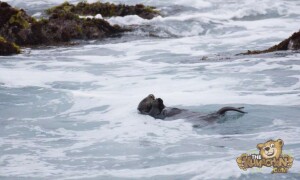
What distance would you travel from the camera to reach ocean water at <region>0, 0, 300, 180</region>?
5.44 meters

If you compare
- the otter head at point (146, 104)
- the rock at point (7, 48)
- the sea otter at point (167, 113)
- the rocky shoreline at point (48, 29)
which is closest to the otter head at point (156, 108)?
the sea otter at point (167, 113)

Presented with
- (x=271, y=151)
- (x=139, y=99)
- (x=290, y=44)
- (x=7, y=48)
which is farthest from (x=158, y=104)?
(x=7, y=48)

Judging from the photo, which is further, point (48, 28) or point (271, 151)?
point (48, 28)

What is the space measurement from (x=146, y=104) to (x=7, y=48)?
6.13 metres

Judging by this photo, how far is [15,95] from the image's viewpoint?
29.2 ft

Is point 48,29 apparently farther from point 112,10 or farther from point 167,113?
point 167,113

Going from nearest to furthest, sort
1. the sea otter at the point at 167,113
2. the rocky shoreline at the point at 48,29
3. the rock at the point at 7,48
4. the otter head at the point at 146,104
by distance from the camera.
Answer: the sea otter at the point at 167,113, the otter head at the point at 146,104, the rock at the point at 7,48, the rocky shoreline at the point at 48,29

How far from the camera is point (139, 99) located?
8219 millimetres

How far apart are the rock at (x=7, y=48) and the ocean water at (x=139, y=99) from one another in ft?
1.13

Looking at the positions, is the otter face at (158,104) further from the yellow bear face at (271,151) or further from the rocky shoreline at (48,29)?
the rocky shoreline at (48,29)

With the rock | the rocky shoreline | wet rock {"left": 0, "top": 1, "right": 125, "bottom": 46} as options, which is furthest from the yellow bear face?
wet rock {"left": 0, "top": 1, "right": 125, "bottom": 46}

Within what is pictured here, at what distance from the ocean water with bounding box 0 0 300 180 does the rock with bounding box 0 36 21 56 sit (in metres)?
0.34

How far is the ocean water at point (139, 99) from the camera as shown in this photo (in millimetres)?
5441

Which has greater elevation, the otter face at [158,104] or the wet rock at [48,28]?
the wet rock at [48,28]
